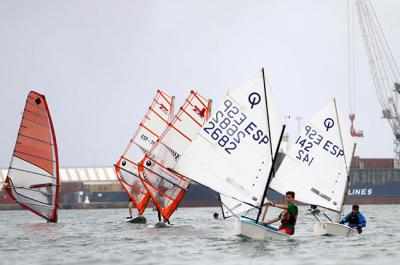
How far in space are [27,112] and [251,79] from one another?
20822 millimetres

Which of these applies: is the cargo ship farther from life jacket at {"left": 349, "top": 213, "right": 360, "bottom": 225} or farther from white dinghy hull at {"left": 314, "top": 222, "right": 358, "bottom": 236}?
white dinghy hull at {"left": 314, "top": 222, "right": 358, "bottom": 236}

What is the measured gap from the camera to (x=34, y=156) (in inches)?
2231

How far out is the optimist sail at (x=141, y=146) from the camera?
6200 cm

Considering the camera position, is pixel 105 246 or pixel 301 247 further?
pixel 105 246

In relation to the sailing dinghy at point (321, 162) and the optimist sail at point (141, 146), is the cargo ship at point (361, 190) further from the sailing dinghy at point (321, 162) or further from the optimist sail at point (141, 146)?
the sailing dinghy at point (321, 162)

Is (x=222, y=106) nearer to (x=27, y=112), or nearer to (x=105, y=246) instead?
(x=105, y=246)

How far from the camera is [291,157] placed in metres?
45.3

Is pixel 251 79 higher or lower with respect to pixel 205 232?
higher

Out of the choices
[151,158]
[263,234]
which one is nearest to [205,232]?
[151,158]

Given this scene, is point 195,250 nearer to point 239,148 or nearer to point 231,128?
point 239,148

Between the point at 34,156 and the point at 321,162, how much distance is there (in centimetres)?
1893

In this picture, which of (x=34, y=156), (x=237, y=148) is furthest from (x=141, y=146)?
(x=237, y=148)

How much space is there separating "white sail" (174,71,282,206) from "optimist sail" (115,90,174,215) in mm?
22532

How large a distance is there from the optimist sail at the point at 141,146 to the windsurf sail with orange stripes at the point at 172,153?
755 centimetres
